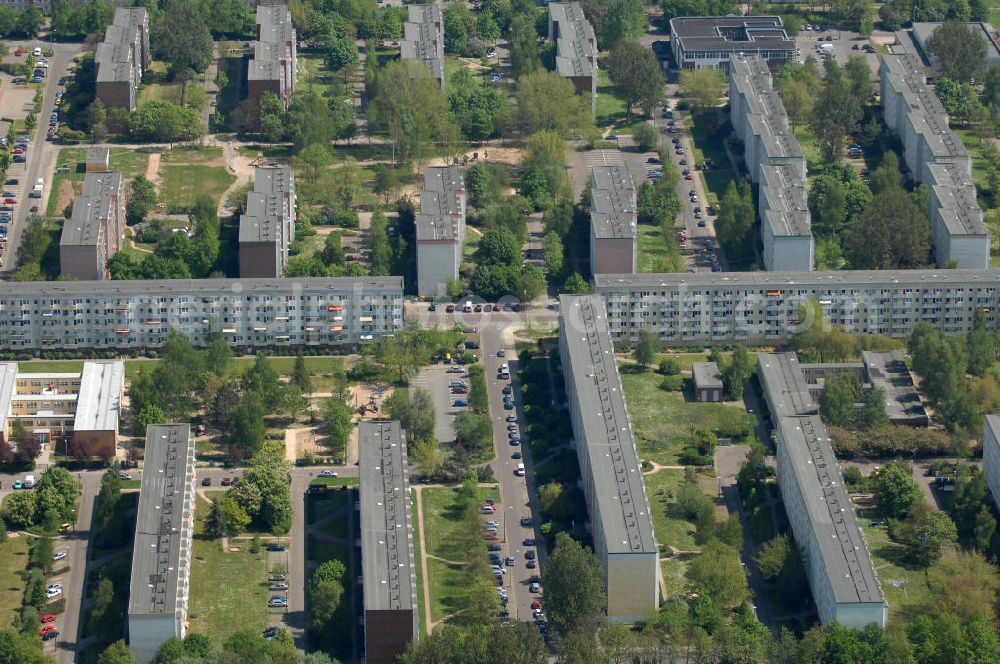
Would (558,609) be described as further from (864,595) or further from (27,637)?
(27,637)

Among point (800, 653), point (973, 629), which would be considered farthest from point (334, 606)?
point (973, 629)

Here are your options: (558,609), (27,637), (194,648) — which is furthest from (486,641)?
(27,637)

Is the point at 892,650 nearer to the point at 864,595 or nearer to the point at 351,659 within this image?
the point at 864,595

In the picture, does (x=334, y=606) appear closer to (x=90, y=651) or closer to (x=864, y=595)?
(x=90, y=651)

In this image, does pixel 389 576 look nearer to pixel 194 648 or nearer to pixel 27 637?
pixel 194 648

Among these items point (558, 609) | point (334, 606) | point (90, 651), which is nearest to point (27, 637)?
point (90, 651)
